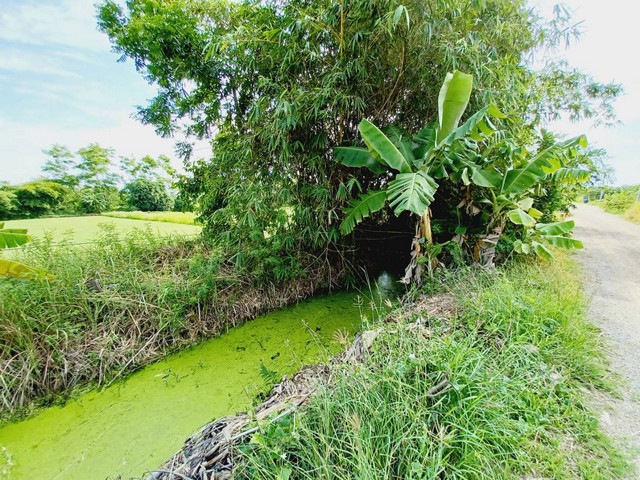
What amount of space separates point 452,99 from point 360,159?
101cm

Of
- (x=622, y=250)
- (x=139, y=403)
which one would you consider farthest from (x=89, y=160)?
(x=622, y=250)

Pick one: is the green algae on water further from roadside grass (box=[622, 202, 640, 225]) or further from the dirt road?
roadside grass (box=[622, 202, 640, 225])

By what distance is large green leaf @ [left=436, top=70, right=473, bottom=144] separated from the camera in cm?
213

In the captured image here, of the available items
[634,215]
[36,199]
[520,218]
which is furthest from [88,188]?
[634,215]

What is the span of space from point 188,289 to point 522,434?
3186mm

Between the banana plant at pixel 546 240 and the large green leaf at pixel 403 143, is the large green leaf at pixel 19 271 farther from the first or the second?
the banana plant at pixel 546 240

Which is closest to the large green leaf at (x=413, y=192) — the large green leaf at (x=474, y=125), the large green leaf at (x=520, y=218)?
the large green leaf at (x=474, y=125)

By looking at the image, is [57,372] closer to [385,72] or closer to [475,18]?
[385,72]

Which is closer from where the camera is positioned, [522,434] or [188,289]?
[522,434]

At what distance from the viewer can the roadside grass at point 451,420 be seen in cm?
99

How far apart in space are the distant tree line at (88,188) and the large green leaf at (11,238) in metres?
2.13

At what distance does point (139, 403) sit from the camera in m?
→ 2.23

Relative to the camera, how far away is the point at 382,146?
8.00 ft

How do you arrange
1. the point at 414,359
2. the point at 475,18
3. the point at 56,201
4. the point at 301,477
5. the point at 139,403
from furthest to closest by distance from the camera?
the point at 56,201 → the point at 475,18 → the point at 139,403 → the point at 414,359 → the point at 301,477
